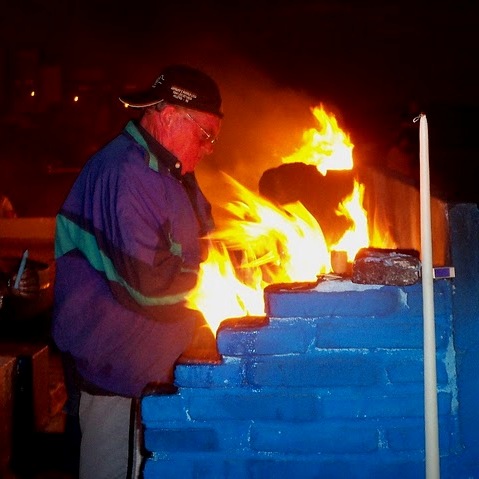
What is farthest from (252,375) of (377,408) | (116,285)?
(116,285)

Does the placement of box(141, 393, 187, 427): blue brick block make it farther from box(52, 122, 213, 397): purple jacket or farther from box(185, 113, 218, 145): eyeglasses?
box(185, 113, 218, 145): eyeglasses

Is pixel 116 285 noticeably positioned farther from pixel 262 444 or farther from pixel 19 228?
pixel 19 228

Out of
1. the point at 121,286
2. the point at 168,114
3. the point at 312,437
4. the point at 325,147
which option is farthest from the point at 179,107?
the point at 325,147

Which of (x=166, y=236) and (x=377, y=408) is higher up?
(x=166, y=236)

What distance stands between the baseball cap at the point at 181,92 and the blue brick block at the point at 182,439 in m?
1.60

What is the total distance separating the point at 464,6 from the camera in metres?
6.53

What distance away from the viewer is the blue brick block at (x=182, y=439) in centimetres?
213

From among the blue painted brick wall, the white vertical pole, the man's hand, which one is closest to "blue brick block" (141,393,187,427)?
the blue painted brick wall

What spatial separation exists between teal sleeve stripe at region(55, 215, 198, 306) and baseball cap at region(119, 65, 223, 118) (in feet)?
2.42

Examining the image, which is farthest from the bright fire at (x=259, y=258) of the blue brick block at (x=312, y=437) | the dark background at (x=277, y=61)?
the dark background at (x=277, y=61)

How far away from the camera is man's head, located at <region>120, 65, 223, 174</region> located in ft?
8.90

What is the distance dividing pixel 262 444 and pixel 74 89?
7.68m

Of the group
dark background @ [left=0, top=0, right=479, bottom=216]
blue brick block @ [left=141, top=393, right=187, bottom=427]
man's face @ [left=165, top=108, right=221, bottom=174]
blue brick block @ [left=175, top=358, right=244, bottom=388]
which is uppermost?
dark background @ [left=0, top=0, right=479, bottom=216]

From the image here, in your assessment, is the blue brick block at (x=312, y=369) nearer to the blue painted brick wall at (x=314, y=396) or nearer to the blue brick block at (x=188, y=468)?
the blue painted brick wall at (x=314, y=396)
